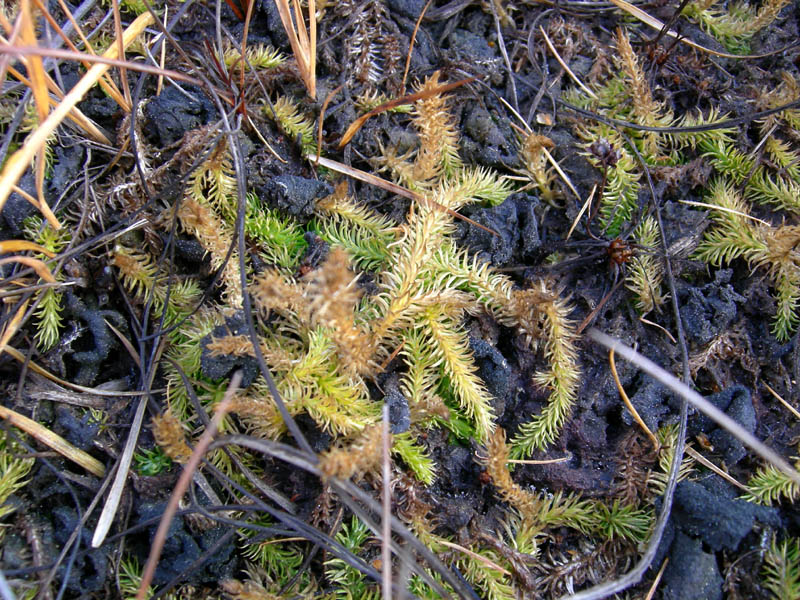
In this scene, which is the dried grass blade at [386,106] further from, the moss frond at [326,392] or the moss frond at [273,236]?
the moss frond at [326,392]

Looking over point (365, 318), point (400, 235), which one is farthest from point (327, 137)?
point (365, 318)

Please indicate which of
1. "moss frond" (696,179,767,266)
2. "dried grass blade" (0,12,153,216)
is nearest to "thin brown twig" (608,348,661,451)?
"moss frond" (696,179,767,266)

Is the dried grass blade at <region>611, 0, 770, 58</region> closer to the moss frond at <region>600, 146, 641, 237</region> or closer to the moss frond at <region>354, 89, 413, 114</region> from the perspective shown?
the moss frond at <region>600, 146, 641, 237</region>

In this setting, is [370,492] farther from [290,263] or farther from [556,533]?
[290,263]

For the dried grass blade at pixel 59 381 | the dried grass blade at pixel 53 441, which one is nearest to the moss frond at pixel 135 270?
the dried grass blade at pixel 59 381

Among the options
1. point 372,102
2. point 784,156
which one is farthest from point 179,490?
point 784,156
